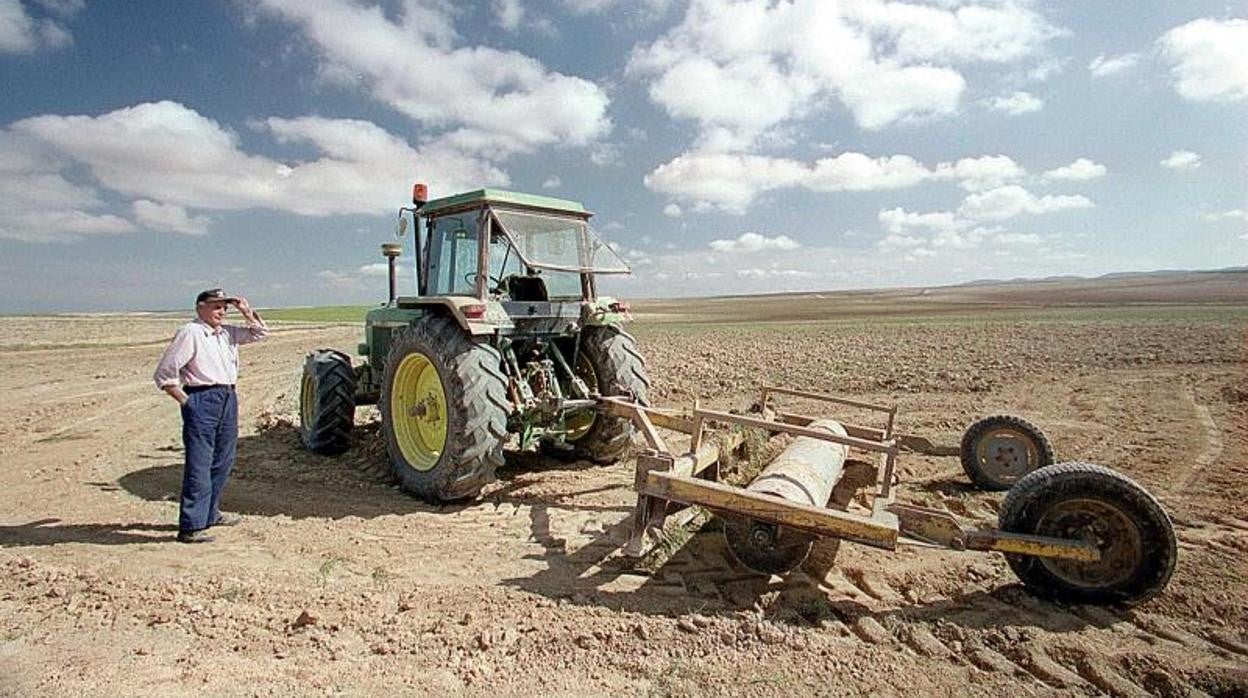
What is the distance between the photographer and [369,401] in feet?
21.8

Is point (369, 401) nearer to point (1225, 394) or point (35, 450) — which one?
point (35, 450)

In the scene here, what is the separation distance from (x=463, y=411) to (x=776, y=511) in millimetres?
2374

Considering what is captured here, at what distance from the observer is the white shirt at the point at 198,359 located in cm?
406

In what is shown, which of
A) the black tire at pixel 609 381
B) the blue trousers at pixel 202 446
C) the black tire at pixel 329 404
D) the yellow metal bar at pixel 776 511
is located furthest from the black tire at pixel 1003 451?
the black tire at pixel 329 404

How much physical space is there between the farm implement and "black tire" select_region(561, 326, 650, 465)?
0.6 inches

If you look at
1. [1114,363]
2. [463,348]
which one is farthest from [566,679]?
[1114,363]

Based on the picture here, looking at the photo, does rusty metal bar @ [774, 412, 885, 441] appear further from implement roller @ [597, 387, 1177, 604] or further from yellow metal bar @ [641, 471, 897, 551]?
yellow metal bar @ [641, 471, 897, 551]

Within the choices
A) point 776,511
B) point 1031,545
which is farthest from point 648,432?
point 1031,545

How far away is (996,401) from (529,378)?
279 inches

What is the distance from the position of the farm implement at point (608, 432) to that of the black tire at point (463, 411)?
1cm

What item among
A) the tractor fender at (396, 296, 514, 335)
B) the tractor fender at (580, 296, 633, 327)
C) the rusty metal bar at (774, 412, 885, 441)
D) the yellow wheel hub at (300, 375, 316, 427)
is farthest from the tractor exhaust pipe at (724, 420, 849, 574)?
the yellow wheel hub at (300, 375, 316, 427)

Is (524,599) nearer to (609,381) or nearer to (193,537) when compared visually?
(193,537)

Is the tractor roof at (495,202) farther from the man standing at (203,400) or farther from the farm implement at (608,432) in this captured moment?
the man standing at (203,400)

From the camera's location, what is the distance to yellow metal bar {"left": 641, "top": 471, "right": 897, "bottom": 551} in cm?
296
